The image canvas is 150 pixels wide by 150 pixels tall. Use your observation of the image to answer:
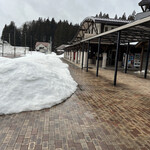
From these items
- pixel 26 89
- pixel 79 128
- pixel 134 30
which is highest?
pixel 134 30

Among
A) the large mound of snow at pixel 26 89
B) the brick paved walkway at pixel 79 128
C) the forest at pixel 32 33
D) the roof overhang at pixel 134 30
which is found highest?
the forest at pixel 32 33

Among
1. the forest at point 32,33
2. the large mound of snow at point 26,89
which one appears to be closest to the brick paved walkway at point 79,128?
the large mound of snow at point 26,89

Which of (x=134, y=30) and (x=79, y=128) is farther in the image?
(x=134, y=30)

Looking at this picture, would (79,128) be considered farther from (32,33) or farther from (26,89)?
(32,33)

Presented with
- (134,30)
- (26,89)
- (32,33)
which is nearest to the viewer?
(26,89)

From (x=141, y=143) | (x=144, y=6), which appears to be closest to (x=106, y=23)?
(x=144, y=6)

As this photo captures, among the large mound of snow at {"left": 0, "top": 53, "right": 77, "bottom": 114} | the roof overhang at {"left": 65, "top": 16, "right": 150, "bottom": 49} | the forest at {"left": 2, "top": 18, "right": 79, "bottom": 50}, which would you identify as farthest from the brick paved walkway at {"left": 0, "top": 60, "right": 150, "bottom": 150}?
the forest at {"left": 2, "top": 18, "right": 79, "bottom": 50}

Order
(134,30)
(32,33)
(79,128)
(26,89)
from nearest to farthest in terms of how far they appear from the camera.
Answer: (79,128)
(26,89)
(134,30)
(32,33)

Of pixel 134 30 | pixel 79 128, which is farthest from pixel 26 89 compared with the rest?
pixel 134 30

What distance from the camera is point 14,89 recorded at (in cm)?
470

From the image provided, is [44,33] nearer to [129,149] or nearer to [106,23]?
[106,23]

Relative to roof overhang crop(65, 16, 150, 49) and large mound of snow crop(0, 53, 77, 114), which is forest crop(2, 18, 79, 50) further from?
large mound of snow crop(0, 53, 77, 114)

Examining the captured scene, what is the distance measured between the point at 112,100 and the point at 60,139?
10.1 ft

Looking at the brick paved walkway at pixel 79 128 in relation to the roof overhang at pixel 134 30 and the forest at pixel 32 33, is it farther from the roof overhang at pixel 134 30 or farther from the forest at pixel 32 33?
the forest at pixel 32 33
